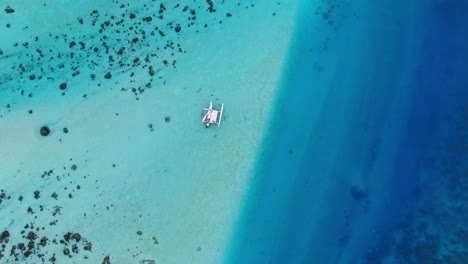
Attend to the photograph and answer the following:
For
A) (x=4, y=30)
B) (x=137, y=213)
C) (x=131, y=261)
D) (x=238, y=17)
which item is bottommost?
(x=131, y=261)

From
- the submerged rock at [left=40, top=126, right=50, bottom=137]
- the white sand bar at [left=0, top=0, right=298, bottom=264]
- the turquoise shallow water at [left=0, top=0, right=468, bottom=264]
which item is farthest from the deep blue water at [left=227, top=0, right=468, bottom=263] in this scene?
the submerged rock at [left=40, top=126, right=50, bottom=137]

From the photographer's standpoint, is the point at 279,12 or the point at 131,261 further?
the point at 279,12

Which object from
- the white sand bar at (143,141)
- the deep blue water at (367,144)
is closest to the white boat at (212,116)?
the white sand bar at (143,141)

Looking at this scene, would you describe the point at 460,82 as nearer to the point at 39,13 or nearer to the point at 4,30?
the point at 39,13

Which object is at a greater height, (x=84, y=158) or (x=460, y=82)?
(x=460, y=82)

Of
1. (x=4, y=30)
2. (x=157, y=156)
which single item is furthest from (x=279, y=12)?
(x=4, y=30)

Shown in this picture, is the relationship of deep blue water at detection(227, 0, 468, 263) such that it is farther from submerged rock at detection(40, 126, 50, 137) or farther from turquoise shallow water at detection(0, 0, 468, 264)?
submerged rock at detection(40, 126, 50, 137)
